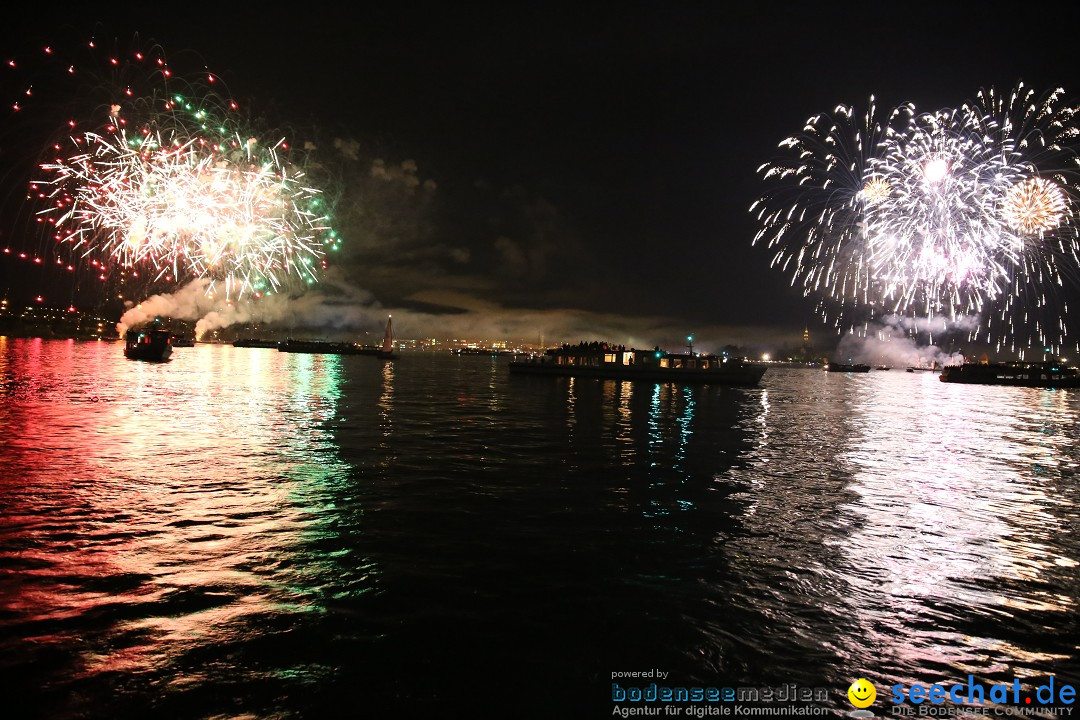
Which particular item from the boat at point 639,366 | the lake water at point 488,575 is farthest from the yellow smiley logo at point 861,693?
the boat at point 639,366

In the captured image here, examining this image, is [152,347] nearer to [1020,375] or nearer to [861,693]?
[861,693]

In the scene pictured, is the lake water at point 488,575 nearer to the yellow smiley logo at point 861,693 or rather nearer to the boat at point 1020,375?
the yellow smiley logo at point 861,693

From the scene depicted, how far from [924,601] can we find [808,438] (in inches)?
833

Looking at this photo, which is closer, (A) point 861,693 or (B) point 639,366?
(A) point 861,693

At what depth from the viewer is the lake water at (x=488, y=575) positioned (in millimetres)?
6148

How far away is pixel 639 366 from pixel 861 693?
285 feet

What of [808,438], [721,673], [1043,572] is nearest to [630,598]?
[721,673]

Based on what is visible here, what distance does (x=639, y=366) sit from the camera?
302 feet

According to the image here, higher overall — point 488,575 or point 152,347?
point 152,347

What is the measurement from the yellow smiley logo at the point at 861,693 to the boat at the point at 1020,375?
518 ft

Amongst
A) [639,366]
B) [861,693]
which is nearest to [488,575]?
[861,693]

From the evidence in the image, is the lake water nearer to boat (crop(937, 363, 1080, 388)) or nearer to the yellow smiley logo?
the yellow smiley logo

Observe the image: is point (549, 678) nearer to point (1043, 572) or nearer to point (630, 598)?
point (630, 598)

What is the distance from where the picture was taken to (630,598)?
8.46 meters
